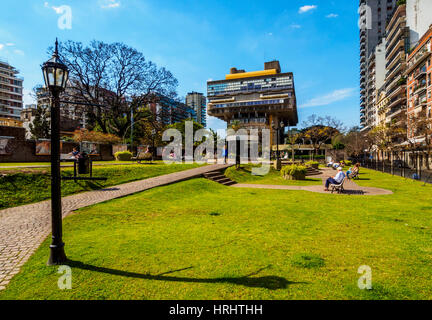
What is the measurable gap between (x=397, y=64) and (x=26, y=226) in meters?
72.4

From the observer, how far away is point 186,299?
3154 mm

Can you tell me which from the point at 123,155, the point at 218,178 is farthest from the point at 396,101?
the point at 123,155

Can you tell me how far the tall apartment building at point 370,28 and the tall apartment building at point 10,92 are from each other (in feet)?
379

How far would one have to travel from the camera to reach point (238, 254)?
4.55 metres

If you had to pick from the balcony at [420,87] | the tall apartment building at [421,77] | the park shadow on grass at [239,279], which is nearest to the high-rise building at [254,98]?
the tall apartment building at [421,77]

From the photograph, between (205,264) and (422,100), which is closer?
(205,264)

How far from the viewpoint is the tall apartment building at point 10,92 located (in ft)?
239

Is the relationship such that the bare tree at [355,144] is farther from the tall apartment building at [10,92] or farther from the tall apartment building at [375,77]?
the tall apartment building at [10,92]

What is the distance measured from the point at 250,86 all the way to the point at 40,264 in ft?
343

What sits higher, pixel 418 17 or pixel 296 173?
pixel 418 17

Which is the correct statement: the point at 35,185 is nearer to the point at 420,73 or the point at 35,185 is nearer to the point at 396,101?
the point at 420,73

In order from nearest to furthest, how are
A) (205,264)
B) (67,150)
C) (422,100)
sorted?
(205,264), (67,150), (422,100)
